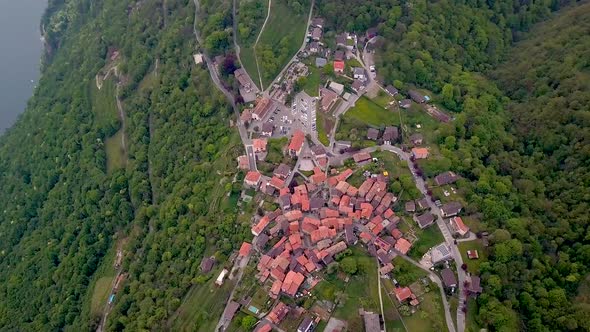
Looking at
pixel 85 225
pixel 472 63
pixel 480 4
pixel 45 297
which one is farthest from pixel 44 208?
pixel 480 4

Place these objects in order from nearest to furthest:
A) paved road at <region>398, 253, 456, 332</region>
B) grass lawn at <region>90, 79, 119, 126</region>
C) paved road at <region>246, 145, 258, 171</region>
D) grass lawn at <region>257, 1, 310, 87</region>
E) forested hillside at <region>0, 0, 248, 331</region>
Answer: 1. paved road at <region>398, 253, 456, 332</region>
2. forested hillside at <region>0, 0, 248, 331</region>
3. paved road at <region>246, 145, 258, 171</region>
4. grass lawn at <region>257, 1, 310, 87</region>
5. grass lawn at <region>90, 79, 119, 126</region>

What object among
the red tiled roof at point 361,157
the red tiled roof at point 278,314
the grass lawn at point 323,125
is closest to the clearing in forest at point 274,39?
the grass lawn at point 323,125

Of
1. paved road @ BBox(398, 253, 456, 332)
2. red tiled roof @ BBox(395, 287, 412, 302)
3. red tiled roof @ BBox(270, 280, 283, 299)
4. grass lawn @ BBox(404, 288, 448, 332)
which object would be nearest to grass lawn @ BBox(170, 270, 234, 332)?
red tiled roof @ BBox(270, 280, 283, 299)

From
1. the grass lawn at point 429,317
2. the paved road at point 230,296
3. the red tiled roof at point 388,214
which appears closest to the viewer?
the grass lawn at point 429,317

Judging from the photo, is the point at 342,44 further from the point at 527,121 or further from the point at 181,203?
the point at 181,203

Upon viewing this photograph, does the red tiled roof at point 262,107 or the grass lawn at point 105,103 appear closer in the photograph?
the red tiled roof at point 262,107

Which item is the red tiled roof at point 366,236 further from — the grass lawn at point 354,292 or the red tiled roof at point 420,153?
the red tiled roof at point 420,153

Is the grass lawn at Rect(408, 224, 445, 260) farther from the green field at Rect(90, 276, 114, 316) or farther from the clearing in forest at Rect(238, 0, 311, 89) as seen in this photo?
the green field at Rect(90, 276, 114, 316)
